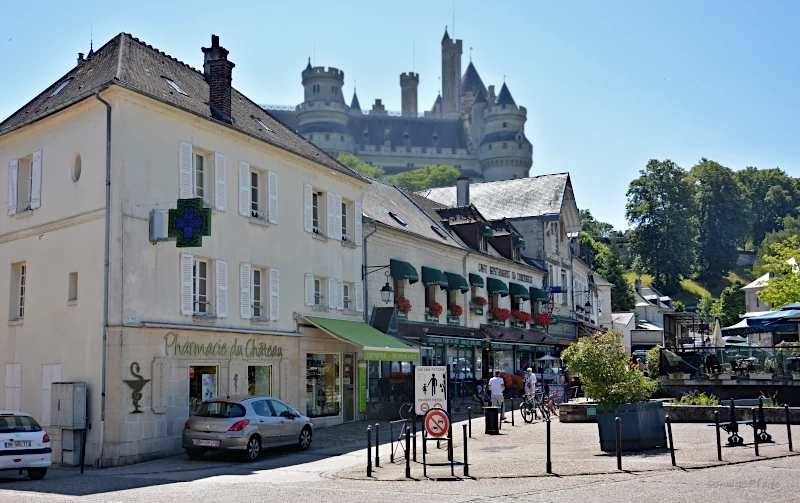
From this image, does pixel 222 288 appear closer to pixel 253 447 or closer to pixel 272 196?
pixel 272 196

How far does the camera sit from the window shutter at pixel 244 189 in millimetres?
22809

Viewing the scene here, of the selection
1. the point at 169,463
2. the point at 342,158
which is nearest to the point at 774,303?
the point at 169,463

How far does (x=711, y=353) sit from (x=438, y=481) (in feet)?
52.7

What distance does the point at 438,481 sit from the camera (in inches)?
558

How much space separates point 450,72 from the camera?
194 metres

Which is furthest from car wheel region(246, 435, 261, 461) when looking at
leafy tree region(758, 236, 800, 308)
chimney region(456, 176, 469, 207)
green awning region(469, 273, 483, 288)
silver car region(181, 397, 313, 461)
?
leafy tree region(758, 236, 800, 308)

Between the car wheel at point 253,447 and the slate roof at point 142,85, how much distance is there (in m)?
8.02

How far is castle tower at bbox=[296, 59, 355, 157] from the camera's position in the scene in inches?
5630

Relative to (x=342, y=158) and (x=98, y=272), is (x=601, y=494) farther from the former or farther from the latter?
(x=342, y=158)

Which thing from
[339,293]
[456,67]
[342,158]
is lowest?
[339,293]

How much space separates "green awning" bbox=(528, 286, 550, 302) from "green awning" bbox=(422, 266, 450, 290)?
11.4 m

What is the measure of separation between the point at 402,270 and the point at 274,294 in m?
7.37

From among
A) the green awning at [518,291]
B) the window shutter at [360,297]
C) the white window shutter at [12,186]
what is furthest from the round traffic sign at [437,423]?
the green awning at [518,291]

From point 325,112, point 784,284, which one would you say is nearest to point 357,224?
point 784,284
